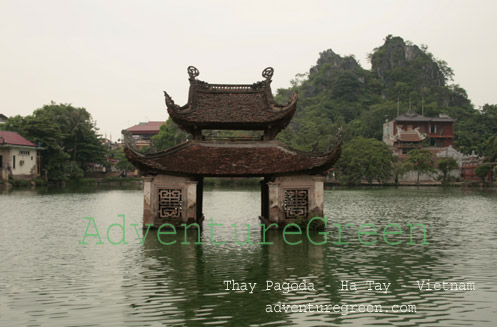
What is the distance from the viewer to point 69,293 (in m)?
10.9

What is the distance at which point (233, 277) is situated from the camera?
12383 millimetres

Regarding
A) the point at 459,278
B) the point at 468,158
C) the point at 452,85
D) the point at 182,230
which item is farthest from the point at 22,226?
the point at 452,85

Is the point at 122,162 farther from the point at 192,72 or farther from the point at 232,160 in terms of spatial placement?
the point at 232,160

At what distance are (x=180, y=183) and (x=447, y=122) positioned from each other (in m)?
81.0

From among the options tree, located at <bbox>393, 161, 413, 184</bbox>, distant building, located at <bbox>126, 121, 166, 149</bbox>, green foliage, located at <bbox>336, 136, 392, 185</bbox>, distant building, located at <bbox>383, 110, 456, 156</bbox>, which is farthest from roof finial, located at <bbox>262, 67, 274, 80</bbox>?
distant building, located at <bbox>126, 121, 166, 149</bbox>

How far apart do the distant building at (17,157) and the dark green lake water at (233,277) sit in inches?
1723

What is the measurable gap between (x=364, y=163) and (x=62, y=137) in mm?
45056

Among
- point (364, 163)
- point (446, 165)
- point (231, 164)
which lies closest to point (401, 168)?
point (364, 163)

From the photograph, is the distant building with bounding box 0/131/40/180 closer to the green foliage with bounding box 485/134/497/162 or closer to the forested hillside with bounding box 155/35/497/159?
the forested hillside with bounding box 155/35/497/159

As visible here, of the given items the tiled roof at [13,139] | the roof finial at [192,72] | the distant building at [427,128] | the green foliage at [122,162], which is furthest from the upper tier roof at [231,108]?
the distant building at [427,128]

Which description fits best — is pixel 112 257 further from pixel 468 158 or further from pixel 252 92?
pixel 468 158

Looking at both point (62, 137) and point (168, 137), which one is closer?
point (62, 137)

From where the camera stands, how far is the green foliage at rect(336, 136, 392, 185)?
2616 inches

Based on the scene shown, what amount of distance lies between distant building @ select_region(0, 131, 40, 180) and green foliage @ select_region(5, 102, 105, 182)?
178 cm
